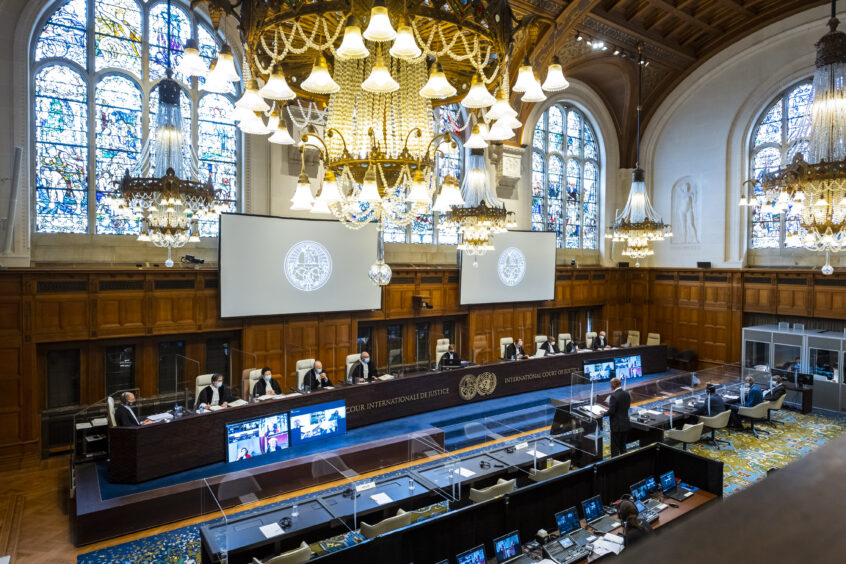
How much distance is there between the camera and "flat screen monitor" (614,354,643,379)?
13633 millimetres

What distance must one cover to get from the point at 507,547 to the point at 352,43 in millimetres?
4556

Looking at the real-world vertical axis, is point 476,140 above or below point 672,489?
above

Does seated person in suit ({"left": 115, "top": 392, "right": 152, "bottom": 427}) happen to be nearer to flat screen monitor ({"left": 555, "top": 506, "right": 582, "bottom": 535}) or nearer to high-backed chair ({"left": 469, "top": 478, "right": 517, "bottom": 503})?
high-backed chair ({"left": 469, "top": 478, "right": 517, "bottom": 503})

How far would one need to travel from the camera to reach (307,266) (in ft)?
37.1

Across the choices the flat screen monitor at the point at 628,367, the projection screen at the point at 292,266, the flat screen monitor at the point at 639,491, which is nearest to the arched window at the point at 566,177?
the flat screen monitor at the point at 628,367

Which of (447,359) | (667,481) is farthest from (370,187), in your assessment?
(447,359)

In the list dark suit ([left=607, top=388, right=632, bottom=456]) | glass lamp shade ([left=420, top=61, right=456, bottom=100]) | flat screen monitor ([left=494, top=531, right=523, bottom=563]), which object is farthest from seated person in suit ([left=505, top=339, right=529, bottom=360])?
glass lamp shade ([left=420, top=61, right=456, bottom=100])

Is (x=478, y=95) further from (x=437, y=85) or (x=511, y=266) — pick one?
(x=511, y=266)

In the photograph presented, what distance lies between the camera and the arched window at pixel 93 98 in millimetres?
9219

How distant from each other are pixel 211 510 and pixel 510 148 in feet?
37.8

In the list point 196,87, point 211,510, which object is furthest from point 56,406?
point 196,87

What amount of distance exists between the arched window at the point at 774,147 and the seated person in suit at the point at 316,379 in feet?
40.6

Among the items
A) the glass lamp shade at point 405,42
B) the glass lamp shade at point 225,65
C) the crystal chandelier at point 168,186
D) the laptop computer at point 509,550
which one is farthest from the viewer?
the crystal chandelier at point 168,186

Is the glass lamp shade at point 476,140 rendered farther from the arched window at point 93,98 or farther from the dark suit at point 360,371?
the dark suit at point 360,371
